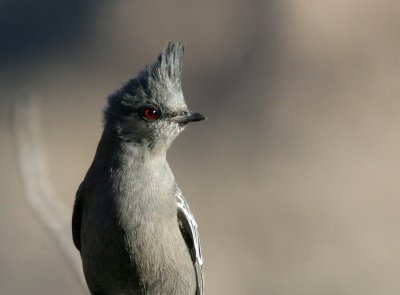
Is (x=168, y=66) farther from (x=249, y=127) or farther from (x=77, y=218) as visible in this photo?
(x=249, y=127)

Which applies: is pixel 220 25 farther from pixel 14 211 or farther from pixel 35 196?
pixel 35 196

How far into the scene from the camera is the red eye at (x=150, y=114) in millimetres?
6609

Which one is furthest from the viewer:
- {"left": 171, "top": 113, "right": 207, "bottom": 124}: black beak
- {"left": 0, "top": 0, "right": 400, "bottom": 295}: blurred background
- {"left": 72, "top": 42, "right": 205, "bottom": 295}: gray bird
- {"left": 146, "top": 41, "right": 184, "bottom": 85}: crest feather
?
{"left": 0, "top": 0, "right": 400, "bottom": 295}: blurred background

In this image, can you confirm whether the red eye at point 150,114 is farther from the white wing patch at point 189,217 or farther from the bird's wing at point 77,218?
the bird's wing at point 77,218

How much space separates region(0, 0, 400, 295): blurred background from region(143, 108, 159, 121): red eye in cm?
487

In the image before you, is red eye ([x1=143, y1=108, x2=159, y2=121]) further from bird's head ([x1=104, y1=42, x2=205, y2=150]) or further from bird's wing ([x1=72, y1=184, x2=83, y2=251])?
bird's wing ([x1=72, y1=184, x2=83, y2=251])

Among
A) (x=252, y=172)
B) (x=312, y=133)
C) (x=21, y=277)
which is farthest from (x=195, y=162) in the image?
(x=21, y=277)

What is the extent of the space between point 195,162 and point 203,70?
149 centimetres

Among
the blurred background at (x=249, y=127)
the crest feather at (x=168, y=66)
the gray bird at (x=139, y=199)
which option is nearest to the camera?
the gray bird at (x=139, y=199)

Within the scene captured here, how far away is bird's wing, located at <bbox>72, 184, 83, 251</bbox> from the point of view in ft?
21.9

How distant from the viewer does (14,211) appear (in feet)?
40.9

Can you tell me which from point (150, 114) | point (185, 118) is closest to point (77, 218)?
point (150, 114)

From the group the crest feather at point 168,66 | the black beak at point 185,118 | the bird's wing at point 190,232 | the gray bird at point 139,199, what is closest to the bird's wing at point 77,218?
the gray bird at point 139,199

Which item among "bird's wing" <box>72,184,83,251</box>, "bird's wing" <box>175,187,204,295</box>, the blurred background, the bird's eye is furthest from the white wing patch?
the blurred background
